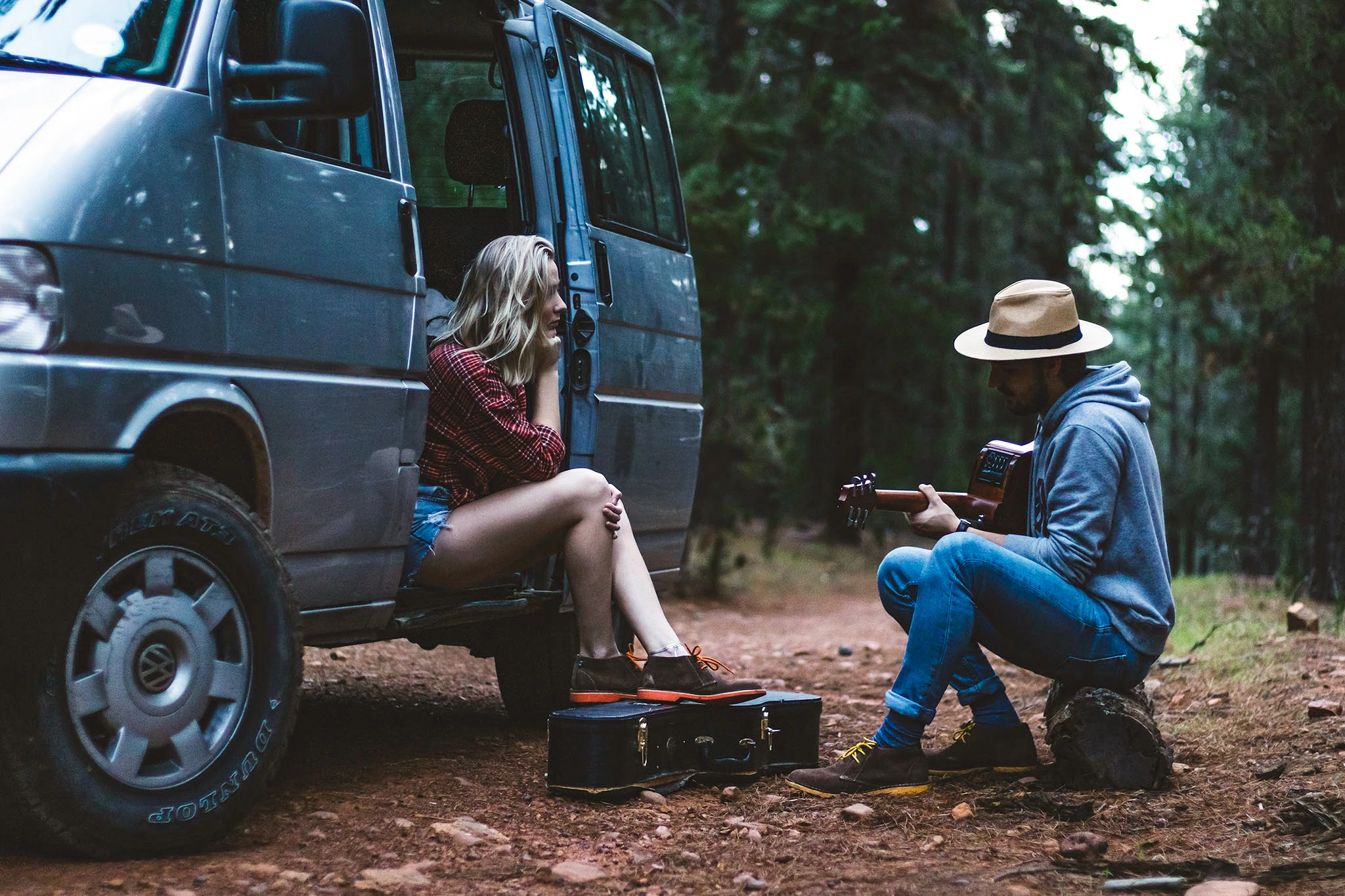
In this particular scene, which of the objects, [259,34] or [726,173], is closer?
[259,34]

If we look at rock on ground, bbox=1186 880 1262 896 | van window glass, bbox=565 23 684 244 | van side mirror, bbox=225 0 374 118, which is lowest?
rock on ground, bbox=1186 880 1262 896

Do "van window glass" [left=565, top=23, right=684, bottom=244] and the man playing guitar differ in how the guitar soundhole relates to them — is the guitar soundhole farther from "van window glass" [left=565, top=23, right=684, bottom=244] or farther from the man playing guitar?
"van window glass" [left=565, top=23, right=684, bottom=244]

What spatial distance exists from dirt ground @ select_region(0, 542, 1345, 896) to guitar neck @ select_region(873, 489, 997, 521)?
2.95ft

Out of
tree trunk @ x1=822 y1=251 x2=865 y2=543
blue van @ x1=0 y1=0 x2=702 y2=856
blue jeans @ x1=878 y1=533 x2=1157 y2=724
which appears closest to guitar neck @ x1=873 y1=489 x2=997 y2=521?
blue jeans @ x1=878 y1=533 x2=1157 y2=724

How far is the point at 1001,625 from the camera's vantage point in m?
4.17

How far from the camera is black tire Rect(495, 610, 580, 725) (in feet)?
17.7

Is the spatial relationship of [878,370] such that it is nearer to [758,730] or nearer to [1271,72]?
[1271,72]

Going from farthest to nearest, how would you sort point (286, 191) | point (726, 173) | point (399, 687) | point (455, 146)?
1. point (726, 173)
2. point (399, 687)
3. point (455, 146)
4. point (286, 191)

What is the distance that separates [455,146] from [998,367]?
7.74 feet

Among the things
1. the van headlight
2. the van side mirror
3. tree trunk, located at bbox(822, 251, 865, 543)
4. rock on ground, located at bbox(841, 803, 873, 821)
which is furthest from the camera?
tree trunk, located at bbox(822, 251, 865, 543)

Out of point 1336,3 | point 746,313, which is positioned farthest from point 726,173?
point 1336,3

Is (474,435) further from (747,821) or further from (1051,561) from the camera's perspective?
(1051,561)

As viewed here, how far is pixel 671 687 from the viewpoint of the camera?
169 inches

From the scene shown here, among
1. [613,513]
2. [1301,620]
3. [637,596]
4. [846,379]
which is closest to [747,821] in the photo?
[637,596]
